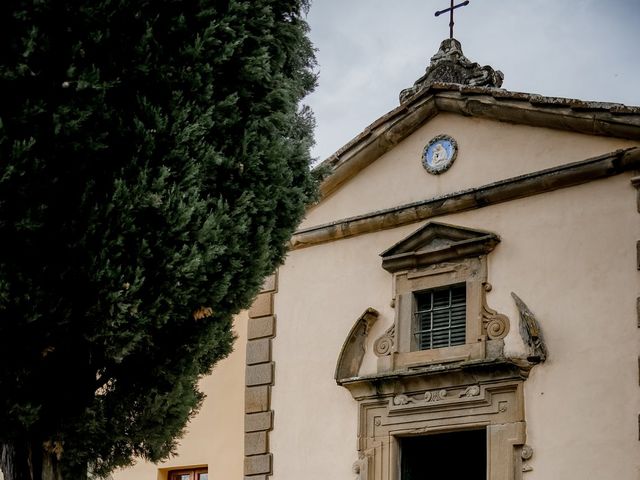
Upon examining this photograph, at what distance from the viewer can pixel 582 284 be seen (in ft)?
34.9

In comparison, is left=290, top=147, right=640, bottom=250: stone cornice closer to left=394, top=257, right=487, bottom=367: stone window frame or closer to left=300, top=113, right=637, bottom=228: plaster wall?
left=300, top=113, right=637, bottom=228: plaster wall

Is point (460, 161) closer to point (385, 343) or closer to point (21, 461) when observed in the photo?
point (385, 343)

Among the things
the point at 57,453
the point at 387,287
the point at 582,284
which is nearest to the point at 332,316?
the point at 387,287

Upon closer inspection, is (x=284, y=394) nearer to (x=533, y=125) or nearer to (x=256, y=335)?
(x=256, y=335)

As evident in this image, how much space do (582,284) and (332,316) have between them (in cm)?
281

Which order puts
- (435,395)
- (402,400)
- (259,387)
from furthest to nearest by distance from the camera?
1. (259,387)
2. (402,400)
3. (435,395)

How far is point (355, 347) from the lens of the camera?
1197cm

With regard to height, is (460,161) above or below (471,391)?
above

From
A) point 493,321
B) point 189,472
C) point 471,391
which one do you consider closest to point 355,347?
point 471,391

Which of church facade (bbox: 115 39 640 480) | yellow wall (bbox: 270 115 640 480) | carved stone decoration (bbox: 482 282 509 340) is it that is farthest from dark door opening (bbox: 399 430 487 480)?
carved stone decoration (bbox: 482 282 509 340)

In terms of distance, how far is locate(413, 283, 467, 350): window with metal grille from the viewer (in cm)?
1140

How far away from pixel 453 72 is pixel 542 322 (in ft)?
11.0

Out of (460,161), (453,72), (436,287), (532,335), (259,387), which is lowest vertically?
(259,387)

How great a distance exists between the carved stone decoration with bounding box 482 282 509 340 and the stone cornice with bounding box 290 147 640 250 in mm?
899
